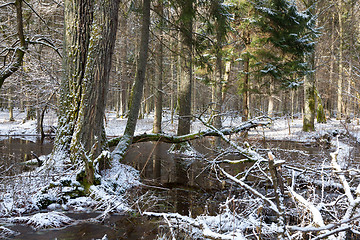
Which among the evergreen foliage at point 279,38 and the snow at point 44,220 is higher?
the evergreen foliage at point 279,38

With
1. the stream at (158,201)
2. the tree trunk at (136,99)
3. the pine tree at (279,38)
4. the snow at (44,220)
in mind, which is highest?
the pine tree at (279,38)

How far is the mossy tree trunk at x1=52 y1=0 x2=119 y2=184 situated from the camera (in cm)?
547

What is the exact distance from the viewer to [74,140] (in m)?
5.45

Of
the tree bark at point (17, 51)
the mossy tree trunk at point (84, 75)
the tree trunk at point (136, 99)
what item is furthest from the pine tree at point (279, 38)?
the tree bark at point (17, 51)

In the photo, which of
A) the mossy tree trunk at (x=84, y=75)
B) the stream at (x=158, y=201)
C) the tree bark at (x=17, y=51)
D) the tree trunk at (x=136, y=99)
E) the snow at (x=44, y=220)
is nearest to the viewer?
the stream at (x=158, y=201)

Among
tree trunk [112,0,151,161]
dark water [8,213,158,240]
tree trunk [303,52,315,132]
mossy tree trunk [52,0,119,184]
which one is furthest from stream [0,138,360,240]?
tree trunk [303,52,315,132]

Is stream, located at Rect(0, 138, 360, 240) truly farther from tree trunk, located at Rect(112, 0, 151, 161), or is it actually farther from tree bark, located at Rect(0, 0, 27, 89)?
tree bark, located at Rect(0, 0, 27, 89)

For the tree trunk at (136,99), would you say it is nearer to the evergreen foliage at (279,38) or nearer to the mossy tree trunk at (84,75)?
the mossy tree trunk at (84,75)

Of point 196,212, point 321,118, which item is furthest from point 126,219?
point 321,118

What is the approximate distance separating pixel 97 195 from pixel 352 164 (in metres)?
7.17

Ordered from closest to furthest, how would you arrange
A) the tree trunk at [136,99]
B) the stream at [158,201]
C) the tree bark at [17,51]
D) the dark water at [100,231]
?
the dark water at [100,231] < the stream at [158,201] < the tree bark at [17,51] < the tree trunk at [136,99]

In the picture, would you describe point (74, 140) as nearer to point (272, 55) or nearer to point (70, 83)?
point (70, 83)

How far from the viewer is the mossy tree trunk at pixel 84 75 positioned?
547cm

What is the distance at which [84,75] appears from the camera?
A: 18.1 feet
